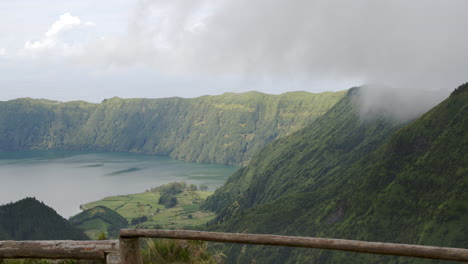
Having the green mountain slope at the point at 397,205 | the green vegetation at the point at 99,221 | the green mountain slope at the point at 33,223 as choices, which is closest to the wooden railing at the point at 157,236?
the green mountain slope at the point at 397,205

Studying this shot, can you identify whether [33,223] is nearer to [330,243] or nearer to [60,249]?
[60,249]

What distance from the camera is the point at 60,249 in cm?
499

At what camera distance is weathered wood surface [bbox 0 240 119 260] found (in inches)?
191

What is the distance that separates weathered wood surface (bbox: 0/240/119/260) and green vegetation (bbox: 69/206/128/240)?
174 meters

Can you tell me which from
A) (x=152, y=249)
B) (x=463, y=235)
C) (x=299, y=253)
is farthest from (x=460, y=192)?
(x=152, y=249)

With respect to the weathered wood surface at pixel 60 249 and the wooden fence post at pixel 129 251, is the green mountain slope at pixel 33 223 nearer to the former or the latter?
the weathered wood surface at pixel 60 249

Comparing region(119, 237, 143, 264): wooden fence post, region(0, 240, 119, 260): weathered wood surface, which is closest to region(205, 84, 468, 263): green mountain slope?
region(0, 240, 119, 260): weathered wood surface

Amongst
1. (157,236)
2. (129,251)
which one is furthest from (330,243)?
(129,251)

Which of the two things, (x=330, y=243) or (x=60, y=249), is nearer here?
(x=330, y=243)

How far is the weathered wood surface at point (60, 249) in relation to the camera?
16.0 ft

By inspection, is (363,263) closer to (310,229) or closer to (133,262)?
(310,229)

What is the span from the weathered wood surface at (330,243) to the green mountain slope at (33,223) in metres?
136

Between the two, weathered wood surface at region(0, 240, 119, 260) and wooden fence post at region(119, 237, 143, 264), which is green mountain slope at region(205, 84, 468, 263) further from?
wooden fence post at region(119, 237, 143, 264)

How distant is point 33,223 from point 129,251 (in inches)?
5954
